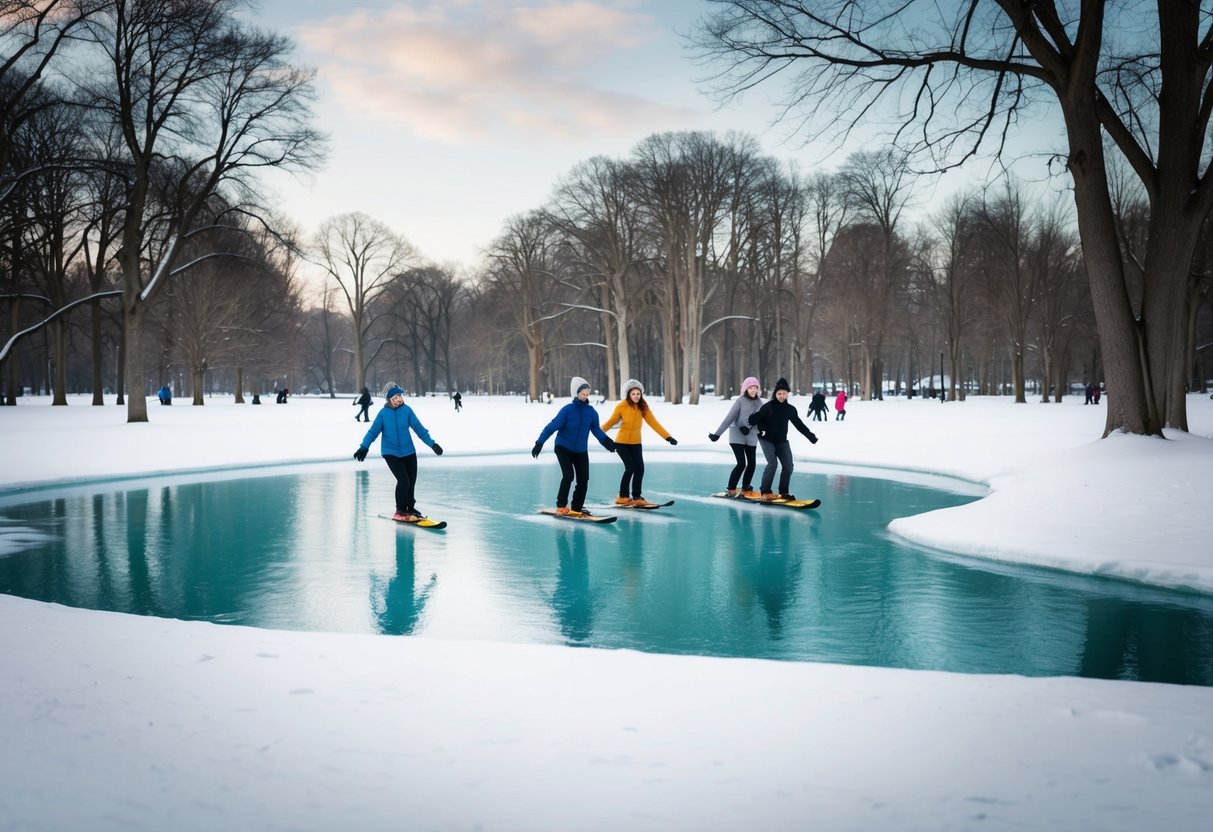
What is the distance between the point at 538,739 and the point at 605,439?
27.4ft

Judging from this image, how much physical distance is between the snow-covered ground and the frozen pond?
101cm

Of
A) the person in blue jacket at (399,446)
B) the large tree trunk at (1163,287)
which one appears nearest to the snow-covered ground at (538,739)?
the person in blue jacket at (399,446)

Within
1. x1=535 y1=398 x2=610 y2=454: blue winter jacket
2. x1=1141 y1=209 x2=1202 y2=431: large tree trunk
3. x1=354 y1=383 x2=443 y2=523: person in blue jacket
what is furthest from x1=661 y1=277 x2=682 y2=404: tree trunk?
x1=354 y1=383 x2=443 y2=523: person in blue jacket

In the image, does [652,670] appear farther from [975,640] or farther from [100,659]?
[100,659]

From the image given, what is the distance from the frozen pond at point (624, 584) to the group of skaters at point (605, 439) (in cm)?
56

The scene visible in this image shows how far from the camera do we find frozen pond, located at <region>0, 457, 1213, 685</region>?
563 cm

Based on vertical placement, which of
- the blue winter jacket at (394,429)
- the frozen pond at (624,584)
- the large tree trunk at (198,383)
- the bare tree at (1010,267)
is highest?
the bare tree at (1010,267)

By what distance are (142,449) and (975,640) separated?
2098 centimetres

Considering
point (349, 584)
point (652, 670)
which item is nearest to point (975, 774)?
point (652, 670)

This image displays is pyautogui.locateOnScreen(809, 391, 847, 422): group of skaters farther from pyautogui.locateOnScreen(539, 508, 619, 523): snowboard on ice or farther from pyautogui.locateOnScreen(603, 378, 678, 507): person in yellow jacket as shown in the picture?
pyautogui.locateOnScreen(539, 508, 619, 523): snowboard on ice

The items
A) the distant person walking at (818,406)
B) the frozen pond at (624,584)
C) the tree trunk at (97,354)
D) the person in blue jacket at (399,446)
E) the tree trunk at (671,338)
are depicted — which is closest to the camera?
the frozen pond at (624,584)

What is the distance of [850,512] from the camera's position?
1210 centimetres

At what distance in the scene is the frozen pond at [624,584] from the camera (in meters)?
5.63

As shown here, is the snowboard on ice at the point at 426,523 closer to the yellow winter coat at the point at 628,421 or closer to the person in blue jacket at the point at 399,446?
the person in blue jacket at the point at 399,446
